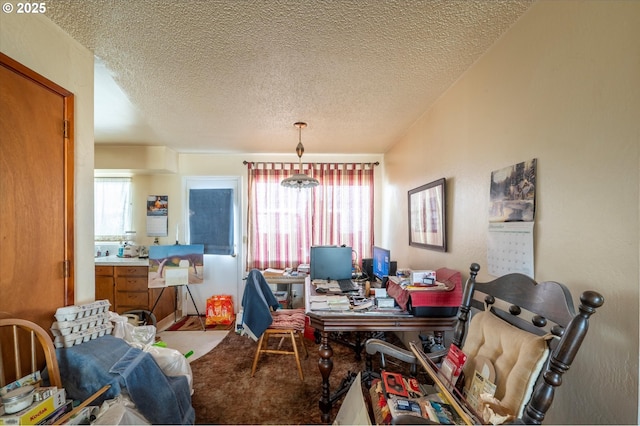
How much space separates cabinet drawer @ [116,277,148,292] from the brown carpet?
1416 millimetres

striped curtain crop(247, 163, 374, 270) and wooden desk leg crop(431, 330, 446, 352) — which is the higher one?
striped curtain crop(247, 163, 374, 270)

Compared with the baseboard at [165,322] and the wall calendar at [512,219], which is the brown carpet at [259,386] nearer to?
the baseboard at [165,322]

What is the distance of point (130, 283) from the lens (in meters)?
3.31

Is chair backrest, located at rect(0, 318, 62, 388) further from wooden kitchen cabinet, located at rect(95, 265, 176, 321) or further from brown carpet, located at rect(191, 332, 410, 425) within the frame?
wooden kitchen cabinet, located at rect(95, 265, 176, 321)

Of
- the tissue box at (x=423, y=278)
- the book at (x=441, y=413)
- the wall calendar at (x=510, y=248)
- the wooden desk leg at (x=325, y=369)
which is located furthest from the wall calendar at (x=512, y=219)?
the wooden desk leg at (x=325, y=369)

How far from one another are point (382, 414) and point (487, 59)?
198 cm

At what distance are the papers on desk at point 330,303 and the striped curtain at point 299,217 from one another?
1747mm

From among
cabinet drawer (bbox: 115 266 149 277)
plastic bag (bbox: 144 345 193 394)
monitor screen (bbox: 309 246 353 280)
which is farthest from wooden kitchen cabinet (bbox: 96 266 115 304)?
monitor screen (bbox: 309 246 353 280)

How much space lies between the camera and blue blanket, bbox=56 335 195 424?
122cm

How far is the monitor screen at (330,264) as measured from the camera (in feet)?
9.14

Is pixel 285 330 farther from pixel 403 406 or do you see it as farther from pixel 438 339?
pixel 403 406

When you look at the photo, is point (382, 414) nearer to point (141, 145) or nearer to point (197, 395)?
point (197, 395)

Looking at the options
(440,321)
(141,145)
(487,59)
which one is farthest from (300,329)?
(141,145)

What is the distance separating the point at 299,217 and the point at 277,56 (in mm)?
2468
